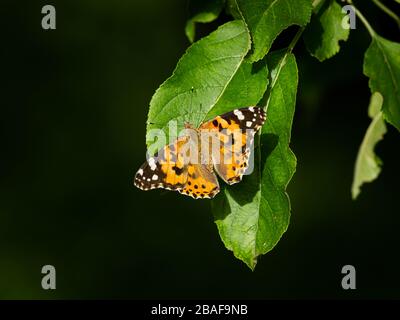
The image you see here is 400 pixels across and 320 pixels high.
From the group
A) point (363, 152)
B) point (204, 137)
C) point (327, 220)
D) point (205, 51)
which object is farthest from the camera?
point (327, 220)

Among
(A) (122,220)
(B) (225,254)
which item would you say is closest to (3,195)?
(A) (122,220)

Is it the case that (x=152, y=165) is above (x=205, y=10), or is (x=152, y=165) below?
below

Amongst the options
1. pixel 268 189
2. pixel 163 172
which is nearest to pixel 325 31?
pixel 268 189

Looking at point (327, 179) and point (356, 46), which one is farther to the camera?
point (327, 179)

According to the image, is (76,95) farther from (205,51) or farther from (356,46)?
(205,51)

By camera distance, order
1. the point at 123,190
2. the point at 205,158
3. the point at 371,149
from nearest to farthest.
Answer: the point at 205,158 → the point at 371,149 → the point at 123,190

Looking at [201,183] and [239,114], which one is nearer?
[239,114]

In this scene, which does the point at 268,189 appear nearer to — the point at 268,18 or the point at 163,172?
the point at 163,172
